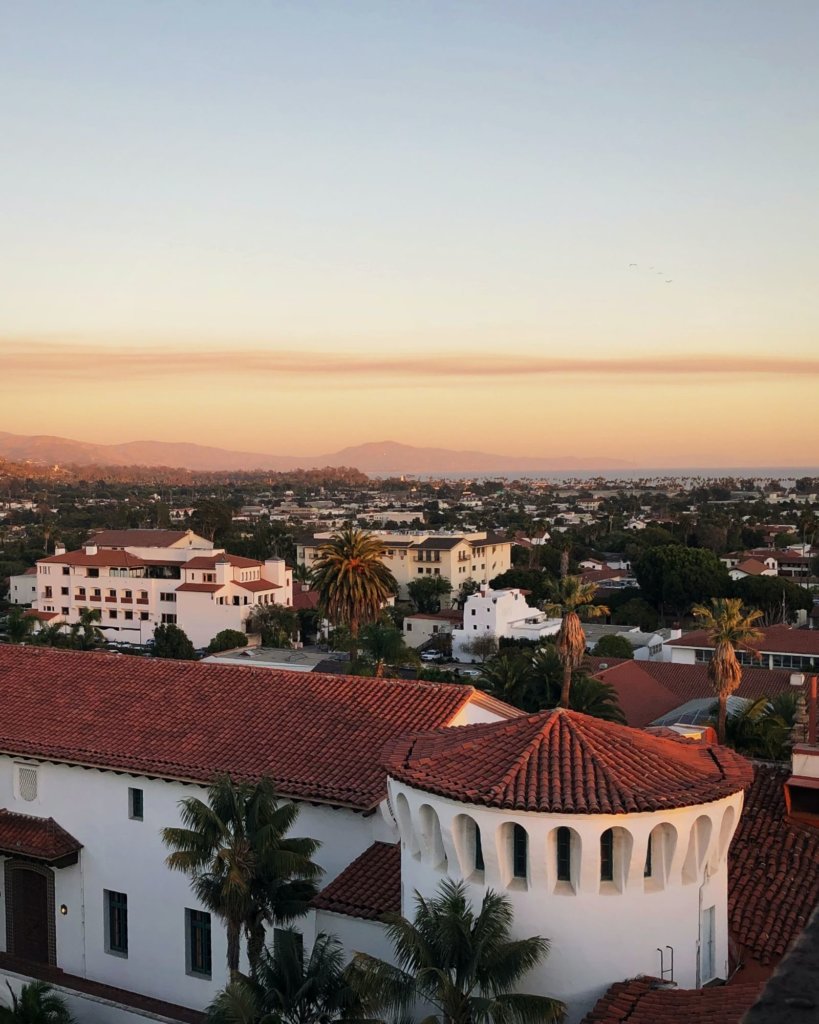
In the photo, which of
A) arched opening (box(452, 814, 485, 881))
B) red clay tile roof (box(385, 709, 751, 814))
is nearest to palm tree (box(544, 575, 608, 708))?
red clay tile roof (box(385, 709, 751, 814))

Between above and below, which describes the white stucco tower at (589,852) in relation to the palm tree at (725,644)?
above

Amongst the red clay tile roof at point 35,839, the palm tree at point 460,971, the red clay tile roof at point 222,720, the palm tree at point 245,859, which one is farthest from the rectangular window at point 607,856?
the red clay tile roof at point 35,839

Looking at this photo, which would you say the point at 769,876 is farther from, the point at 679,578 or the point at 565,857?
the point at 679,578

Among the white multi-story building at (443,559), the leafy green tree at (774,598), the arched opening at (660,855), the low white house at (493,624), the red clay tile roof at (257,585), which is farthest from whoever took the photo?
the white multi-story building at (443,559)

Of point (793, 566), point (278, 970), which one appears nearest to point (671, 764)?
point (278, 970)

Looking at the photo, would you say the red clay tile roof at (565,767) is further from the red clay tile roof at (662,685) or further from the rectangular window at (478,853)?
the red clay tile roof at (662,685)

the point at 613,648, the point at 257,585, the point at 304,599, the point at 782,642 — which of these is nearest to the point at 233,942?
the point at 613,648
